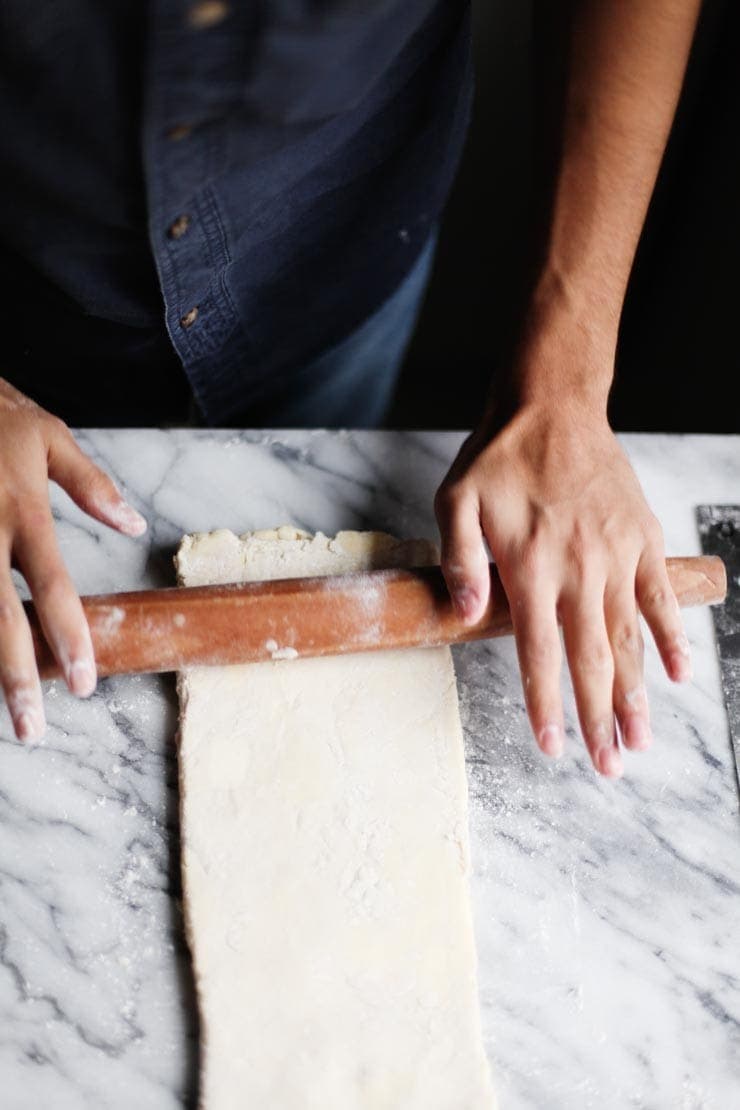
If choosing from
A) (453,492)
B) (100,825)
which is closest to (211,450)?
(453,492)

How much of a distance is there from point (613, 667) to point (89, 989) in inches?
27.1

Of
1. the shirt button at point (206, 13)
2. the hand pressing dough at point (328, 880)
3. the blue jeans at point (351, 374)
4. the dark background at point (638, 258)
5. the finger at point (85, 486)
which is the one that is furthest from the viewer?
the dark background at point (638, 258)

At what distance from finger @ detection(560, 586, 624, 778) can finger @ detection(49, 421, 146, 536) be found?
0.53 meters

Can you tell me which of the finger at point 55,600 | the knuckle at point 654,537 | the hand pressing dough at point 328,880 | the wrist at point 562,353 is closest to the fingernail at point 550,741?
the hand pressing dough at point 328,880

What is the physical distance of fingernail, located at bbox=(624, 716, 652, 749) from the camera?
1.03 m

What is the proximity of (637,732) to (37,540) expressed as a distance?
2.33 ft

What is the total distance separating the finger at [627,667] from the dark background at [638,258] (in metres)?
0.73

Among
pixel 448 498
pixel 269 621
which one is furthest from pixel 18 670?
pixel 448 498

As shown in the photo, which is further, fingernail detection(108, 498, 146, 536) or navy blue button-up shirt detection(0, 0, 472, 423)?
fingernail detection(108, 498, 146, 536)

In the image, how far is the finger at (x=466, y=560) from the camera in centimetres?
105

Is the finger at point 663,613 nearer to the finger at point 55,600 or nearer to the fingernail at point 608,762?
the fingernail at point 608,762

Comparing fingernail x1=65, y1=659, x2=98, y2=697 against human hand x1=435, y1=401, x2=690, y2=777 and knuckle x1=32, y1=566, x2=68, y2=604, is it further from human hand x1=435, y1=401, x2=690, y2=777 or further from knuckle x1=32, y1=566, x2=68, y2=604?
human hand x1=435, y1=401, x2=690, y2=777

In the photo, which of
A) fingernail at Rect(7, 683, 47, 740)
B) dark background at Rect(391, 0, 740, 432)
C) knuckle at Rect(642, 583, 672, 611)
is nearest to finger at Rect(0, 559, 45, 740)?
fingernail at Rect(7, 683, 47, 740)

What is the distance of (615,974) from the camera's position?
105 centimetres
